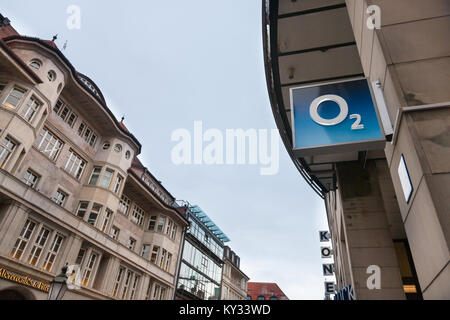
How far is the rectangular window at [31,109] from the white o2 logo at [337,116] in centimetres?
1934

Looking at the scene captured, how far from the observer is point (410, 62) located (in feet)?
12.1

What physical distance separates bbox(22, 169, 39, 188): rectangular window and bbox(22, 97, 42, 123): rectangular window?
3.62 metres

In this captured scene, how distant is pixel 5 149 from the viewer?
1655 cm

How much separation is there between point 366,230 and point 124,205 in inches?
925

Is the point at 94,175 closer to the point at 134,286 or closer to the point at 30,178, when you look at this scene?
the point at 30,178

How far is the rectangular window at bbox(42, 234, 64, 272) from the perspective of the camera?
61.9 feet

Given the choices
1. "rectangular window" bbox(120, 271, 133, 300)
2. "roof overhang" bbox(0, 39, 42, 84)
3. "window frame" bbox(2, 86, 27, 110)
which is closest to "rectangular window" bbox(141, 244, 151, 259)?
"rectangular window" bbox(120, 271, 133, 300)

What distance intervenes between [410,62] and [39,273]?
21480mm

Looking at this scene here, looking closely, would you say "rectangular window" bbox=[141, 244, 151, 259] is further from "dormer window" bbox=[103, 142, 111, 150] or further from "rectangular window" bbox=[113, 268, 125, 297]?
"dormer window" bbox=[103, 142, 111, 150]

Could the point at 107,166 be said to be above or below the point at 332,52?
above
